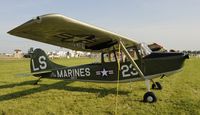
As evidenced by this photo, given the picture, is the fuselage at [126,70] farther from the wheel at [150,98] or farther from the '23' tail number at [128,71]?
the wheel at [150,98]

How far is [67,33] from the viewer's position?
8625mm

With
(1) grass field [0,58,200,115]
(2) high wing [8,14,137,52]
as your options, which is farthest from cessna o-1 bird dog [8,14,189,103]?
(1) grass field [0,58,200,115]

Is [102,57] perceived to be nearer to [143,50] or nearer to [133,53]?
[133,53]

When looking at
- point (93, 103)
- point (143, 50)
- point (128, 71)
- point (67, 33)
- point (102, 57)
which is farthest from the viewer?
point (102, 57)

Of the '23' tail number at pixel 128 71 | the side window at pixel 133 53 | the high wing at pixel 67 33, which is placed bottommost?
the '23' tail number at pixel 128 71

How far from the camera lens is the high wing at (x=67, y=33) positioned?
663 centimetres

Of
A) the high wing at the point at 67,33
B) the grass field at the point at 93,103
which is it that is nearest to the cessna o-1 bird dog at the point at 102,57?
the high wing at the point at 67,33

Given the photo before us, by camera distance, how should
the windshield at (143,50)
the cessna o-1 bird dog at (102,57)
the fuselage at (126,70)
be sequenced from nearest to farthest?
the cessna o-1 bird dog at (102,57) → the fuselage at (126,70) → the windshield at (143,50)

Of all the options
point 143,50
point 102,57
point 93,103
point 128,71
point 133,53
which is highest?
point 143,50

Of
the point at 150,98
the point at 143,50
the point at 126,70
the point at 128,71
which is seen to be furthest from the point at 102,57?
the point at 150,98

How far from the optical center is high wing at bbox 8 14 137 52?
663 cm

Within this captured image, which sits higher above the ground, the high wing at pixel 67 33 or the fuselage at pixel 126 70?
the high wing at pixel 67 33

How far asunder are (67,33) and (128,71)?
3374 mm

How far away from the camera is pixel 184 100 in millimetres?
8969
